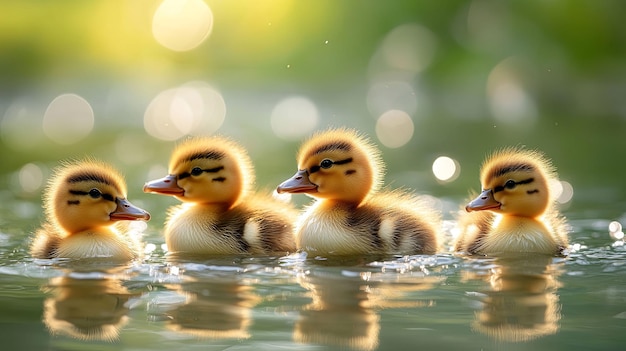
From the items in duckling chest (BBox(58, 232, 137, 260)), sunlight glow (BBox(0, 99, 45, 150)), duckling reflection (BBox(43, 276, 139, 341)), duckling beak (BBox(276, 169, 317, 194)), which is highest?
sunlight glow (BBox(0, 99, 45, 150))

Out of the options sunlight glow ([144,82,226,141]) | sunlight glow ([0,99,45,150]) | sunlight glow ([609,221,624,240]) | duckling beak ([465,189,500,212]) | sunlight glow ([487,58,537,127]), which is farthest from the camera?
sunlight glow ([487,58,537,127])

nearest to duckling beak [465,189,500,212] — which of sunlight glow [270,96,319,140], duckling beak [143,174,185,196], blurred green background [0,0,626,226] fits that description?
duckling beak [143,174,185,196]

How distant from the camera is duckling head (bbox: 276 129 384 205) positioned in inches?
235

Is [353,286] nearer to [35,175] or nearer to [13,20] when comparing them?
[35,175]

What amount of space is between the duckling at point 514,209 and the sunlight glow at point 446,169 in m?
2.98

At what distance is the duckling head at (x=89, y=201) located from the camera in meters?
5.71

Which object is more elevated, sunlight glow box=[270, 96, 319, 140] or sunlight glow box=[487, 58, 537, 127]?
sunlight glow box=[487, 58, 537, 127]

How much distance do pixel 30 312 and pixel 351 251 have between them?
73.8 inches

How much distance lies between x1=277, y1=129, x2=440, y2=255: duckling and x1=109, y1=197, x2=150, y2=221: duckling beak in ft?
2.36

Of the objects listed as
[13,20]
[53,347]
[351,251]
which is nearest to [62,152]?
[13,20]

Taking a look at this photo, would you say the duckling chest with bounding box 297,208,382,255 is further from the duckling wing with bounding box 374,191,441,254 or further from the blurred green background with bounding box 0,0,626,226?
the blurred green background with bounding box 0,0,626,226

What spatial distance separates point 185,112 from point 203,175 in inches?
286

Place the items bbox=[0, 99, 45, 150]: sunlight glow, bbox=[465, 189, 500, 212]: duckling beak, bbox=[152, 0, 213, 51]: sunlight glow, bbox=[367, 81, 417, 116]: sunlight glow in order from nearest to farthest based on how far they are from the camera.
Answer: bbox=[465, 189, 500, 212]: duckling beak → bbox=[0, 99, 45, 150]: sunlight glow → bbox=[367, 81, 417, 116]: sunlight glow → bbox=[152, 0, 213, 51]: sunlight glow

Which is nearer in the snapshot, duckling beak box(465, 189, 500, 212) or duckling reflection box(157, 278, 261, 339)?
duckling reflection box(157, 278, 261, 339)
